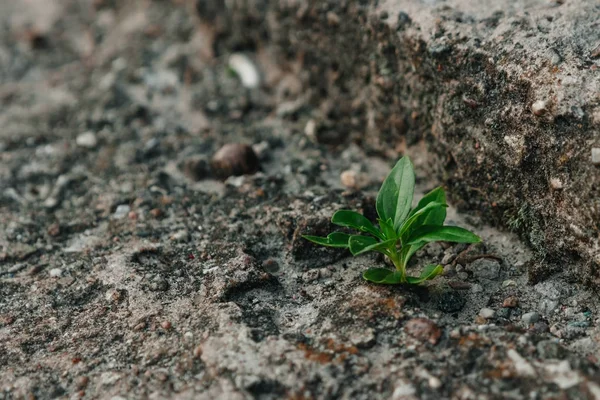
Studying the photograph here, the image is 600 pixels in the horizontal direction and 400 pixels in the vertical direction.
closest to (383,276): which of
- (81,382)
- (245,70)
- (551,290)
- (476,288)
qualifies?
(476,288)

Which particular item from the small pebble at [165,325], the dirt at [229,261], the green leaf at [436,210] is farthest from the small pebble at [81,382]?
the green leaf at [436,210]

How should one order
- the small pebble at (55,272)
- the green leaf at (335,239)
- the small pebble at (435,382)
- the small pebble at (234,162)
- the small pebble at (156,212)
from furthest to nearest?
the small pebble at (234,162), the small pebble at (156,212), the small pebble at (55,272), the green leaf at (335,239), the small pebble at (435,382)

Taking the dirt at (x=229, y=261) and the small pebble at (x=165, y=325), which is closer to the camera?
the dirt at (x=229, y=261)

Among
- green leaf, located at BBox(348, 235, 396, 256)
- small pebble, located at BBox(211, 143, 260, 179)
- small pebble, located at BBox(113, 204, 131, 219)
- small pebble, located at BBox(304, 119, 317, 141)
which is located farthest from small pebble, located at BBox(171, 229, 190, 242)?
small pebble, located at BBox(304, 119, 317, 141)

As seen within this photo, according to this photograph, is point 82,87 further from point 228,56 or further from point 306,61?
point 306,61

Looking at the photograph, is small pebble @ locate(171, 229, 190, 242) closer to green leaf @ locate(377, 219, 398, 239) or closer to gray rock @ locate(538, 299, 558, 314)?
green leaf @ locate(377, 219, 398, 239)

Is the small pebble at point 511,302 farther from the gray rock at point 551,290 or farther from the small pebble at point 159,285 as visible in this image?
the small pebble at point 159,285
